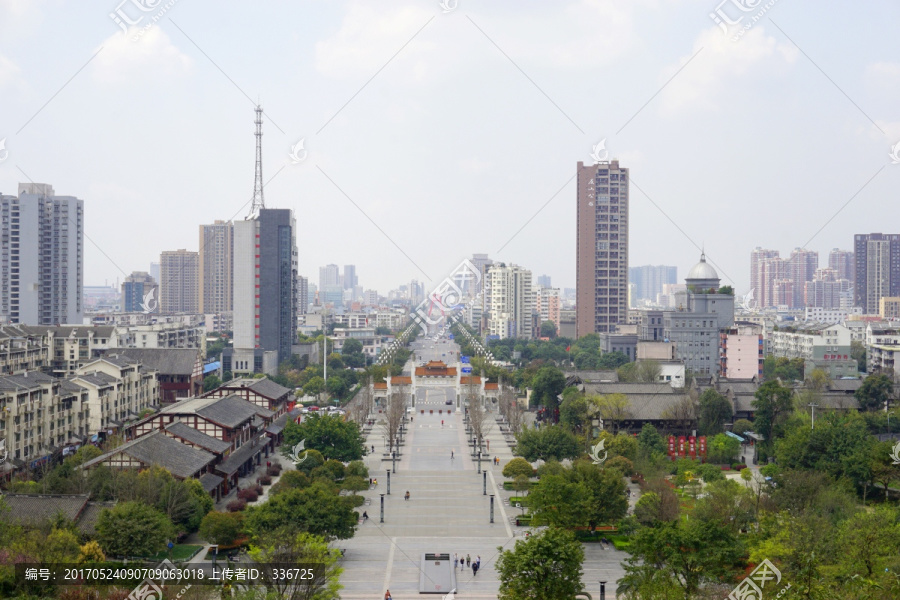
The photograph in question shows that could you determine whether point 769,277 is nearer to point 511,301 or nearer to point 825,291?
point 825,291

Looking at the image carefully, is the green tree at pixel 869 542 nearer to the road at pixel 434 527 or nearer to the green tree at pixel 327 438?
the road at pixel 434 527

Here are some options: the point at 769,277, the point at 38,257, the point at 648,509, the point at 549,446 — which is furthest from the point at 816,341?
the point at 769,277

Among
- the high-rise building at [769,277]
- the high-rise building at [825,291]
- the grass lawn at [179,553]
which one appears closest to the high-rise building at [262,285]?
the grass lawn at [179,553]

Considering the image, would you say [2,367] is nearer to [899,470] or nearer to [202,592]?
[202,592]

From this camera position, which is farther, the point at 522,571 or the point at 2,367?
the point at 2,367

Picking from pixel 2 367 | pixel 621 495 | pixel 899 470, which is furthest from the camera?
pixel 2 367

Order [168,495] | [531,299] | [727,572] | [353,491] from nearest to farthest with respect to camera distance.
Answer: [727,572], [168,495], [353,491], [531,299]

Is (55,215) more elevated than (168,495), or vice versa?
(55,215)

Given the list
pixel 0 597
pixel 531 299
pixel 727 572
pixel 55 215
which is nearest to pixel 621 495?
pixel 727 572
